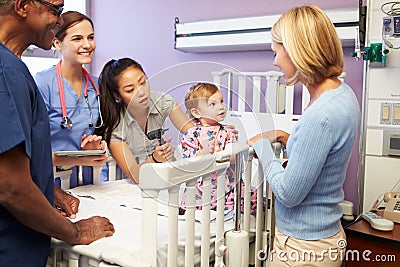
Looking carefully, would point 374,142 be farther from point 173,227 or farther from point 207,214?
point 173,227

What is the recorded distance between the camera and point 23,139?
2.69ft

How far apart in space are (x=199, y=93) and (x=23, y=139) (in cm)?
53

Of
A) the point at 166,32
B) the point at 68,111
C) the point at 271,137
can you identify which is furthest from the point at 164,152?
the point at 166,32

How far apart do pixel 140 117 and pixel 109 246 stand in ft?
1.38

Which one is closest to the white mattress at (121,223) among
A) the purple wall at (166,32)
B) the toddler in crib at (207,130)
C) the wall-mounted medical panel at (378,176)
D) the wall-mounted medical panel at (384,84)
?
the toddler in crib at (207,130)

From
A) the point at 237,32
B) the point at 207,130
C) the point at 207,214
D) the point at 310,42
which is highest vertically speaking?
the point at 237,32

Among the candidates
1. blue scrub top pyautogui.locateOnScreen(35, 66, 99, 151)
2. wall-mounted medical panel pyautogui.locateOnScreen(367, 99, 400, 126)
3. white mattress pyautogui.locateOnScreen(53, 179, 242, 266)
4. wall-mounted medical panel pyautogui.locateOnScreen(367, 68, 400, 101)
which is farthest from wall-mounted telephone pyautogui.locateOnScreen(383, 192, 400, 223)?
blue scrub top pyautogui.locateOnScreen(35, 66, 99, 151)

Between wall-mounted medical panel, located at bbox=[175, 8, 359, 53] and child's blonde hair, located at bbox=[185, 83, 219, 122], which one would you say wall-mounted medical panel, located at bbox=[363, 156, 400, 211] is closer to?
wall-mounted medical panel, located at bbox=[175, 8, 359, 53]

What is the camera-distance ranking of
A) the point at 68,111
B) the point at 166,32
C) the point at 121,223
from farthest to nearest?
the point at 166,32, the point at 68,111, the point at 121,223

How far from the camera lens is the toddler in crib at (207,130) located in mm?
1223

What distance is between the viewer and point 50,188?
102cm

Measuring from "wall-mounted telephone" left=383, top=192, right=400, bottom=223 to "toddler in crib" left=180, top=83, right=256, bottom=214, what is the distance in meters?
0.76

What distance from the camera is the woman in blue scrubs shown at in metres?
1.64

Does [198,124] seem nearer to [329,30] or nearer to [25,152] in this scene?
[329,30]
